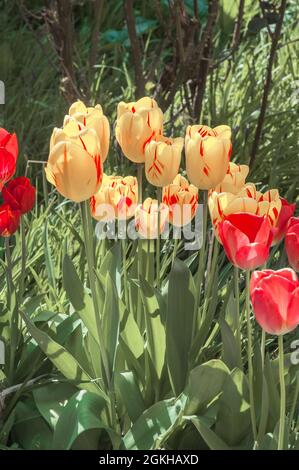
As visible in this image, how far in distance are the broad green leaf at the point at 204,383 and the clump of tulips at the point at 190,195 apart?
0.05 metres

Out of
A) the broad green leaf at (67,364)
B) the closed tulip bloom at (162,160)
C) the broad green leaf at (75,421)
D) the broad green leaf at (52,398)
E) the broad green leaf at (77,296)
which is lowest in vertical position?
the broad green leaf at (52,398)

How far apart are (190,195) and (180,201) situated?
3 centimetres

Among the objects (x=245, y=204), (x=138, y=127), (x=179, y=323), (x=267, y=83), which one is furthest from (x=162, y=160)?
(x=267, y=83)

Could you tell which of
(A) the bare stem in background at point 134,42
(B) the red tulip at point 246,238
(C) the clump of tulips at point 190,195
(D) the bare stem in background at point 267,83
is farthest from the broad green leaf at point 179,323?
(A) the bare stem in background at point 134,42

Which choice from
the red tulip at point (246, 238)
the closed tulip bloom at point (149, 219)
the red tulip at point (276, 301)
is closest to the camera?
the red tulip at point (276, 301)

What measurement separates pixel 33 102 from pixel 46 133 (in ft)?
0.70

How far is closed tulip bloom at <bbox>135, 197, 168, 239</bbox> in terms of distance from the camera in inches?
69.2

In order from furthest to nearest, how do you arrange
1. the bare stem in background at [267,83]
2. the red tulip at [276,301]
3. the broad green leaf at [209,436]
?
the bare stem in background at [267,83], the broad green leaf at [209,436], the red tulip at [276,301]

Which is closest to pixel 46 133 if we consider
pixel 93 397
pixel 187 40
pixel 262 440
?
pixel 187 40

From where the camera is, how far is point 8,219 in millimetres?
1766

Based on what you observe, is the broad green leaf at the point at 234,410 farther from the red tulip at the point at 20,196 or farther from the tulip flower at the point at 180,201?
the red tulip at the point at 20,196

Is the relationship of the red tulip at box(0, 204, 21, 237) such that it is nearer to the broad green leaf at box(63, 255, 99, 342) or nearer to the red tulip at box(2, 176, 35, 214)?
the red tulip at box(2, 176, 35, 214)

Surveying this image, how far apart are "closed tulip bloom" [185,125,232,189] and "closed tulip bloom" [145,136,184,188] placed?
0.04 meters

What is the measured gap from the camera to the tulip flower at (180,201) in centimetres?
176
